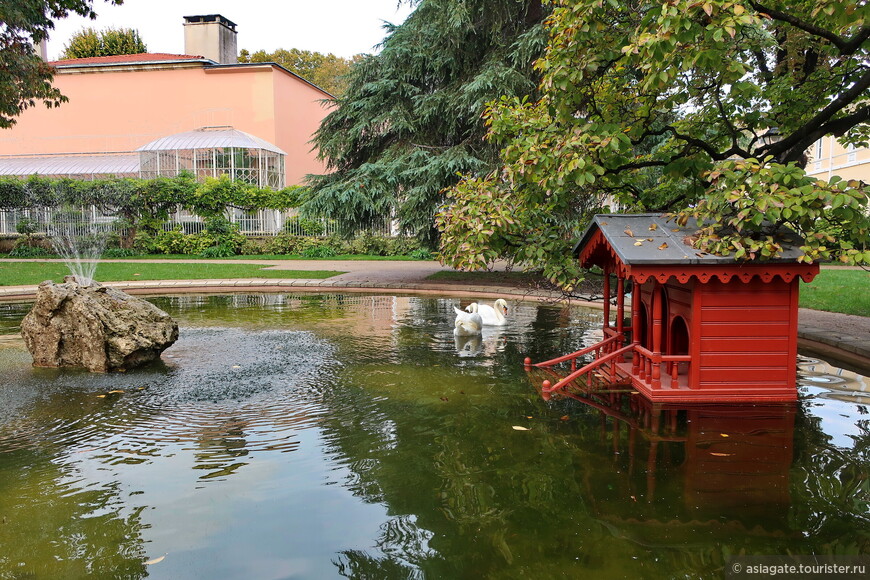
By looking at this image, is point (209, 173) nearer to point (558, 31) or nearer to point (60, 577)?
point (558, 31)

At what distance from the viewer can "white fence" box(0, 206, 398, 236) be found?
3149 cm

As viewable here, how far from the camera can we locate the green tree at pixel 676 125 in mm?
6398

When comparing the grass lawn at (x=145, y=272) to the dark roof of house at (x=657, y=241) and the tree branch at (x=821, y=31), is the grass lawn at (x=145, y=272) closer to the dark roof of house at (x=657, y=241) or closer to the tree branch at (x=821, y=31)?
the dark roof of house at (x=657, y=241)

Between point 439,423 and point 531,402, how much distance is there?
1258 millimetres

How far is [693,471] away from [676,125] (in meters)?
6.78

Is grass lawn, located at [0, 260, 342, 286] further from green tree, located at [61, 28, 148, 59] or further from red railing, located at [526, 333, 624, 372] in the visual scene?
green tree, located at [61, 28, 148, 59]

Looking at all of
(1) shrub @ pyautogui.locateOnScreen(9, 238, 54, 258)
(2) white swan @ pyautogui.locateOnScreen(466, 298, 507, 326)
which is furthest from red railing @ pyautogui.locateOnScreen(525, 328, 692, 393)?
(1) shrub @ pyautogui.locateOnScreen(9, 238, 54, 258)

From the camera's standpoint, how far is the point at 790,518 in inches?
163

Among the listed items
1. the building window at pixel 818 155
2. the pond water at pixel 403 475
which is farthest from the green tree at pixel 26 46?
the building window at pixel 818 155

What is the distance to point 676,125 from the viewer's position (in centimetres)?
1016

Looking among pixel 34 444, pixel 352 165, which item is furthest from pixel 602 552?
pixel 352 165

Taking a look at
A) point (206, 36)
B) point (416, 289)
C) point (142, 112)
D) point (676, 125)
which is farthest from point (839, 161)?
point (142, 112)

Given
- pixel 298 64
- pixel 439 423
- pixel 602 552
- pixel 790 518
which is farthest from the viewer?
pixel 298 64

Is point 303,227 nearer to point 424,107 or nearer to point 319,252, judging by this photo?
point 319,252
